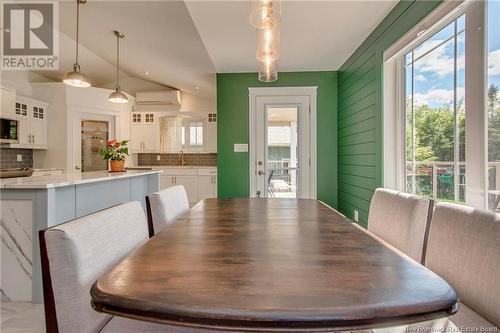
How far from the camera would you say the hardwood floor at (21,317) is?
184 cm

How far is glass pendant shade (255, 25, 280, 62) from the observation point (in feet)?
5.35

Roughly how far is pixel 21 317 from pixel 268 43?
8.06 feet

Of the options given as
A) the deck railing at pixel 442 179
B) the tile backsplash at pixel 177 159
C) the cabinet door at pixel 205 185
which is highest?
the tile backsplash at pixel 177 159

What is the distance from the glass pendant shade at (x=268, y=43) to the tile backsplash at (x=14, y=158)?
5.15 meters

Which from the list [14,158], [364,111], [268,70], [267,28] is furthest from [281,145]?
[14,158]

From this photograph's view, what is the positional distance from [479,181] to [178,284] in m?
1.68

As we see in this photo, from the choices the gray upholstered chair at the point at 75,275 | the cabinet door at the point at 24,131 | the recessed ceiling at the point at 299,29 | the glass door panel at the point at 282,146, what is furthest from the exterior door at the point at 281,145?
the cabinet door at the point at 24,131

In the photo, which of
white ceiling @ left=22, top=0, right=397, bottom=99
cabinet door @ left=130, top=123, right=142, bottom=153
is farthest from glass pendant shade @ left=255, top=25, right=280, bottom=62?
cabinet door @ left=130, top=123, right=142, bottom=153

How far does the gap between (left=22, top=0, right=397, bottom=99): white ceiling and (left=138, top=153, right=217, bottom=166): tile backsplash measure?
6.43 ft

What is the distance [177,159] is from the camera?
7.00 metres

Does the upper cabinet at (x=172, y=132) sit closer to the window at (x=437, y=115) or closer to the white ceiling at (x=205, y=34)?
the white ceiling at (x=205, y=34)

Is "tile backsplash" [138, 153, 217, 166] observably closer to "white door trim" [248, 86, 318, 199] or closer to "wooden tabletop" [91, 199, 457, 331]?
"white door trim" [248, 86, 318, 199]

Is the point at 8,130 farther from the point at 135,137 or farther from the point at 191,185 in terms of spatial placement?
the point at 191,185

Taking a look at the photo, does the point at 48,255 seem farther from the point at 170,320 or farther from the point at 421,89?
the point at 421,89
